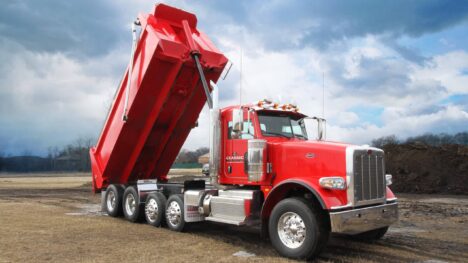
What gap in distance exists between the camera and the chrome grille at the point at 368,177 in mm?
6996

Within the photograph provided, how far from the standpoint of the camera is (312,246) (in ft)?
21.7

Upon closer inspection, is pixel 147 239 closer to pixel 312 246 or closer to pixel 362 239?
pixel 312 246

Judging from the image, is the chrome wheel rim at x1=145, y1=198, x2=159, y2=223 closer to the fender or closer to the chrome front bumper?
the fender

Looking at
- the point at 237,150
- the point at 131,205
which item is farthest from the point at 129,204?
the point at 237,150

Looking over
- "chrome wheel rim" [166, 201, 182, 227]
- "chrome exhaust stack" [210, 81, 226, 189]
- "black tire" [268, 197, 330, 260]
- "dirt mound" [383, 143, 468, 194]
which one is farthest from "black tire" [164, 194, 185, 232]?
"dirt mound" [383, 143, 468, 194]

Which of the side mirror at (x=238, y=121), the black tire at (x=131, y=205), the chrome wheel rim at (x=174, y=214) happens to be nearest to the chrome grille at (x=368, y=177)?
the side mirror at (x=238, y=121)

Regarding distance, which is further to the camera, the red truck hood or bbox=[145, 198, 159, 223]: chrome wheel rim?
bbox=[145, 198, 159, 223]: chrome wheel rim

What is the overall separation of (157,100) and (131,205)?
3017 mm

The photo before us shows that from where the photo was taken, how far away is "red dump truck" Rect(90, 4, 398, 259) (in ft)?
22.8

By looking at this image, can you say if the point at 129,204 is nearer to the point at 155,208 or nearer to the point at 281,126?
the point at 155,208

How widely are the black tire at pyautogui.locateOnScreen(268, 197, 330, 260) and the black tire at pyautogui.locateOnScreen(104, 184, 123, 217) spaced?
5801 millimetres

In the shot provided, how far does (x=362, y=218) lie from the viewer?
695cm

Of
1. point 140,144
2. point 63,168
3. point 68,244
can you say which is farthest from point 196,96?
point 63,168

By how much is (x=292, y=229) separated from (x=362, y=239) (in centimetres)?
233
